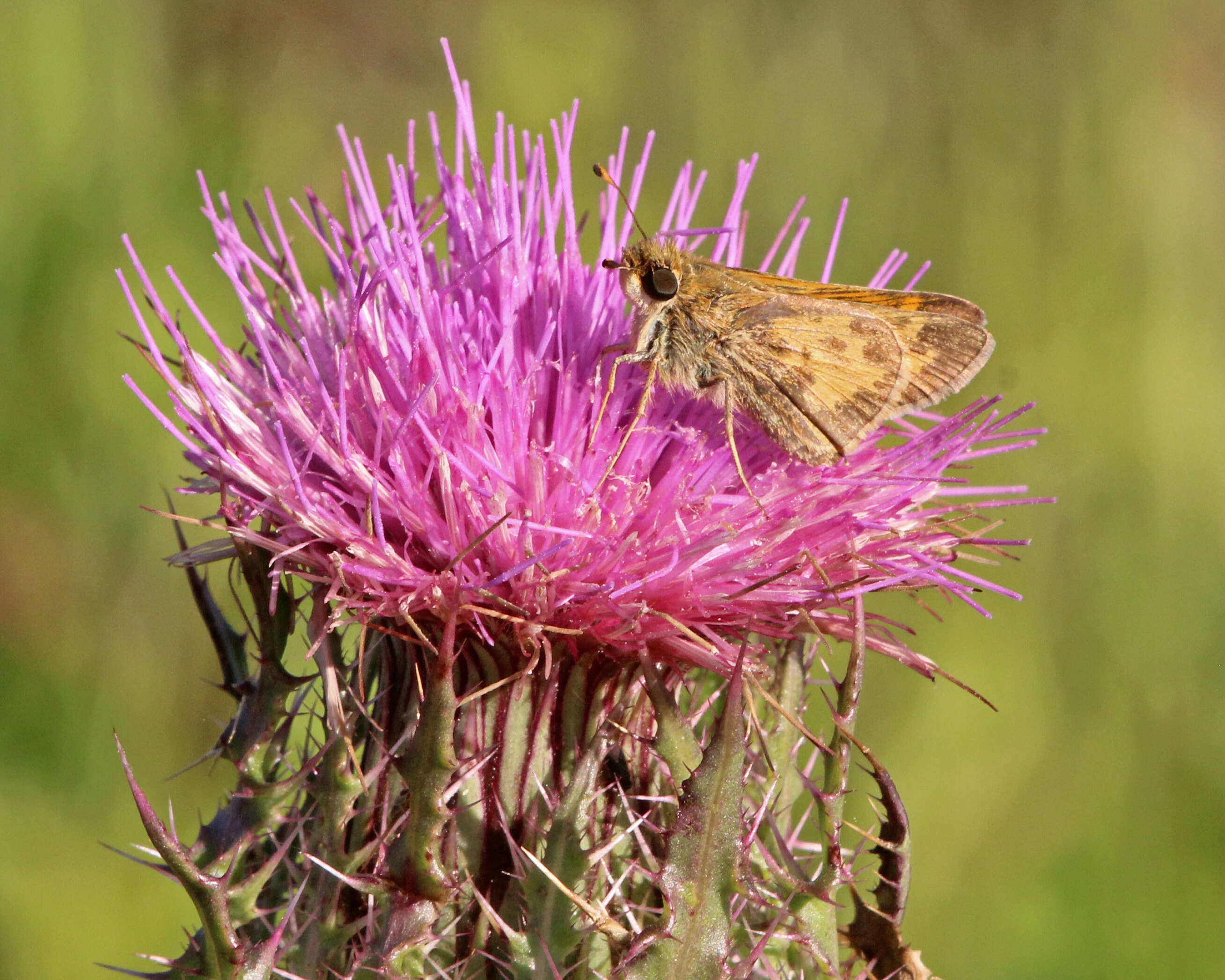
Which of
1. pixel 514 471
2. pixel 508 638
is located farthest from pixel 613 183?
pixel 508 638

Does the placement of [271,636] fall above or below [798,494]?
below

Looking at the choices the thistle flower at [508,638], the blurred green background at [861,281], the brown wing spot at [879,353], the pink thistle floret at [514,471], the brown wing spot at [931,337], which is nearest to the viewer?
the thistle flower at [508,638]

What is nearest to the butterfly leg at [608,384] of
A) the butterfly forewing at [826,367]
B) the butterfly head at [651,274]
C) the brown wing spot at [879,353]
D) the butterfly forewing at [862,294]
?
the butterfly head at [651,274]

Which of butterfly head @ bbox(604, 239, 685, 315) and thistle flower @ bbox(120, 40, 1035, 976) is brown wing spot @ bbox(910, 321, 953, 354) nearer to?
thistle flower @ bbox(120, 40, 1035, 976)

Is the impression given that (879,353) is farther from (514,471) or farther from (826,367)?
(514,471)

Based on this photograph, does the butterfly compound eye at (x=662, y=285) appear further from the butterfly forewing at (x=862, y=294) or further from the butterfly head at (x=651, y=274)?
the butterfly forewing at (x=862, y=294)

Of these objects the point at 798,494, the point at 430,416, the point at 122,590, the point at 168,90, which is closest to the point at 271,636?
the point at 430,416

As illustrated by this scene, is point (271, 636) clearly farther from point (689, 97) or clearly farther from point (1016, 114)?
point (1016, 114)
